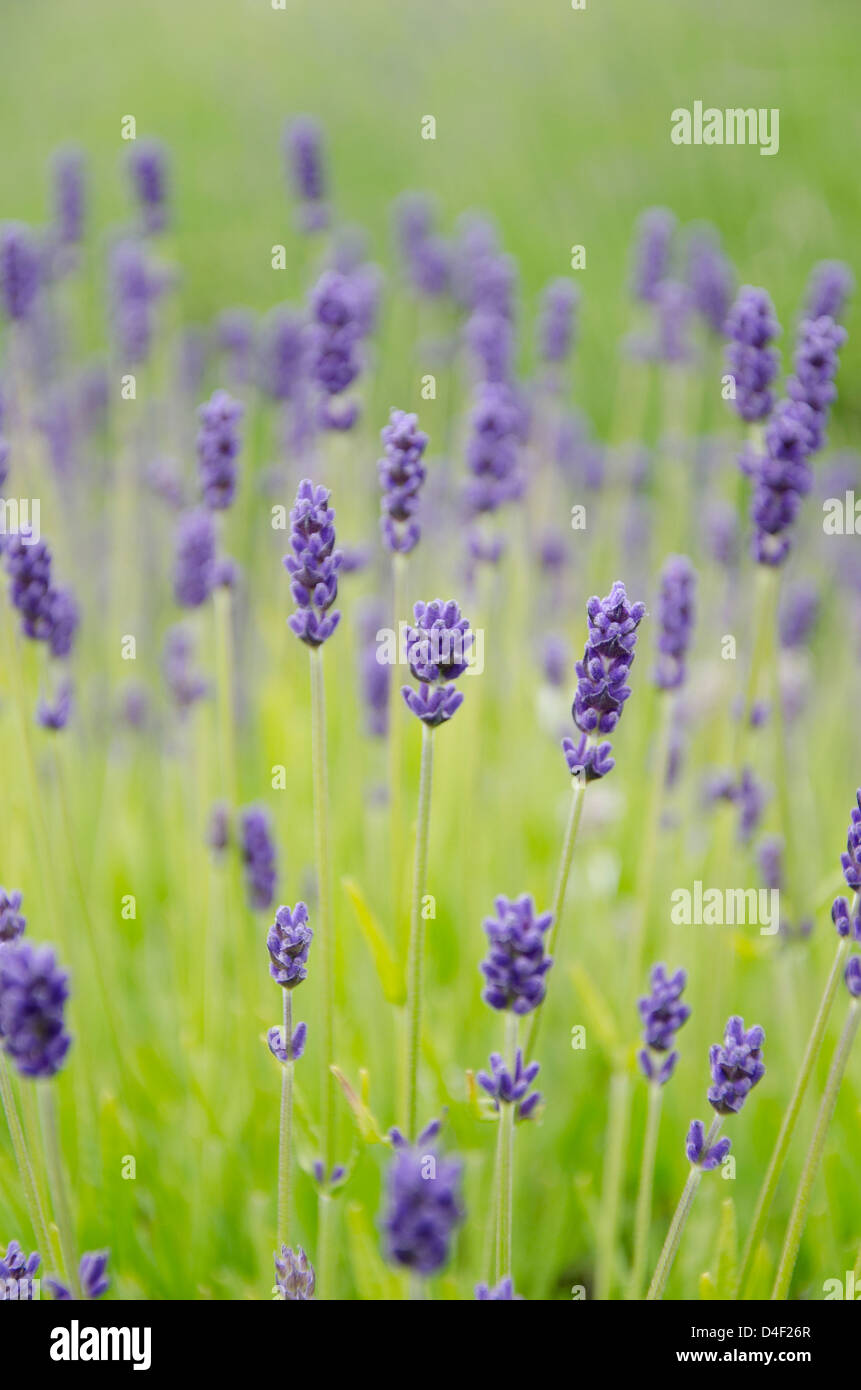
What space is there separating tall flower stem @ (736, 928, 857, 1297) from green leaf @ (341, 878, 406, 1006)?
→ 0.40 meters

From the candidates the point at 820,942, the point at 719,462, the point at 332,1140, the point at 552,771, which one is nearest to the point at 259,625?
the point at 552,771

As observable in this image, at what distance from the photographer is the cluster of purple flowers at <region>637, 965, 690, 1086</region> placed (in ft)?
3.43

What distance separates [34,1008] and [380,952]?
513 mm

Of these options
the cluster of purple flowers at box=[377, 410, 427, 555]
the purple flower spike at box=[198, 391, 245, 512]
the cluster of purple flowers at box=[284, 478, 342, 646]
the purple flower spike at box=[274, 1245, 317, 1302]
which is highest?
the purple flower spike at box=[198, 391, 245, 512]

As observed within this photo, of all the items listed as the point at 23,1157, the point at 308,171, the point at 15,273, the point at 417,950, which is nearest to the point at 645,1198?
the point at 417,950

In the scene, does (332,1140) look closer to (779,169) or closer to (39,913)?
(39,913)

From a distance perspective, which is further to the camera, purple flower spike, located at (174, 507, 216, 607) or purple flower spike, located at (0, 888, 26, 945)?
purple flower spike, located at (174, 507, 216, 607)

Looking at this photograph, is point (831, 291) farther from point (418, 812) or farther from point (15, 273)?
point (418, 812)

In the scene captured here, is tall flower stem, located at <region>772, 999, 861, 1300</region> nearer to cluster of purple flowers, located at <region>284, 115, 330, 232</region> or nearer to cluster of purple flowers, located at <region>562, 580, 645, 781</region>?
cluster of purple flowers, located at <region>562, 580, 645, 781</region>

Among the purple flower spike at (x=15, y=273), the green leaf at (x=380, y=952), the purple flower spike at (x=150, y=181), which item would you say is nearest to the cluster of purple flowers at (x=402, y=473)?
the green leaf at (x=380, y=952)

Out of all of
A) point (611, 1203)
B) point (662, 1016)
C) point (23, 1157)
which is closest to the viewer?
point (23, 1157)

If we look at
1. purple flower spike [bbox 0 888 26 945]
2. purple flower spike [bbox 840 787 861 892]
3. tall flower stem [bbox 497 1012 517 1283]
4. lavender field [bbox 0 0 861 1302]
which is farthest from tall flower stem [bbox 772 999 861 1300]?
purple flower spike [bbox 0 888 26 945]

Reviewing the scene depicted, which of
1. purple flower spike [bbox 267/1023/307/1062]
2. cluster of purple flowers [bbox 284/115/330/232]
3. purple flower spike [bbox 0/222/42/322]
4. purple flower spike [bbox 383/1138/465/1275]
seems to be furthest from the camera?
cluster of purple flowers [bbox 284/115/330/232]

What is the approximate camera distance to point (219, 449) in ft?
4.47
